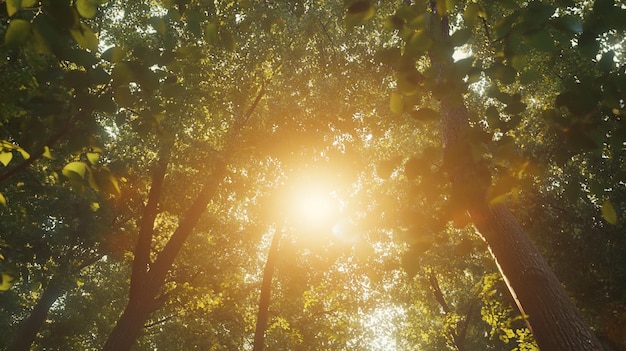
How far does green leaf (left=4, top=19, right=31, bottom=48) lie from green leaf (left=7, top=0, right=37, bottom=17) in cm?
7

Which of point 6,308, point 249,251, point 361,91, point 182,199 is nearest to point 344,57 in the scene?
point 361,91

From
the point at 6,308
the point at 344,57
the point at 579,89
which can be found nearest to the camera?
the point at 579,89

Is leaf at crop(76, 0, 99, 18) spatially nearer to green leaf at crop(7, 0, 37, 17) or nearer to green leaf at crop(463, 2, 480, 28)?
green leaf at crop(7, 0, 37, 17)

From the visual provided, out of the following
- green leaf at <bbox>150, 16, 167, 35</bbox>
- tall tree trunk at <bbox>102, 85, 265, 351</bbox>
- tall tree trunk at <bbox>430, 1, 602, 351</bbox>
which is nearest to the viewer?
green leaf at <bbox>150, 16, 167, 35</bbox>

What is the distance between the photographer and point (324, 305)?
2167 cm

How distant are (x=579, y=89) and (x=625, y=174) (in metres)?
0.71

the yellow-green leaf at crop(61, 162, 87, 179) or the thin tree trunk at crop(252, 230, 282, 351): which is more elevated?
the thin tree trunk at crop(252, 230, 282, 351)

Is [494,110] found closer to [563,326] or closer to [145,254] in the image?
[563,326]

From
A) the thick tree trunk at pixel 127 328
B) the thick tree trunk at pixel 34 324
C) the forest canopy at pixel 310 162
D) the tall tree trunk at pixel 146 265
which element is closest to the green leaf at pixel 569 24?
the forest canopy at pixel 310 162

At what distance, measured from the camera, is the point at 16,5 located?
1431 millimetres

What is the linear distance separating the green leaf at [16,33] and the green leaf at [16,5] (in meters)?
0.07

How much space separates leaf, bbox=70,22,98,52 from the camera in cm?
141

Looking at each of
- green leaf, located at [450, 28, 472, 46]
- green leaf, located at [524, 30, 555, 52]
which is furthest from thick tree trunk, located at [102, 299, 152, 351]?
green leaf, located at [524, 30, 555, 52]

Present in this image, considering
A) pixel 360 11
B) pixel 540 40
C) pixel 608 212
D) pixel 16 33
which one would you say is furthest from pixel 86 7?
pixel 608 212
